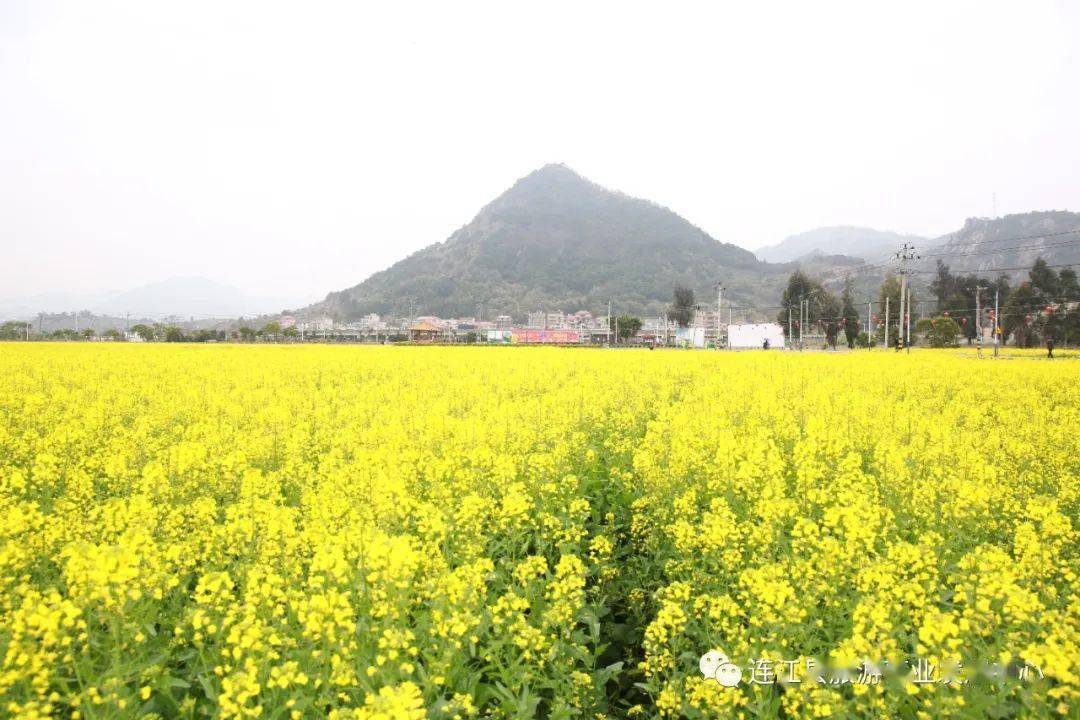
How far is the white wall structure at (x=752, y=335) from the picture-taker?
82.8 meters

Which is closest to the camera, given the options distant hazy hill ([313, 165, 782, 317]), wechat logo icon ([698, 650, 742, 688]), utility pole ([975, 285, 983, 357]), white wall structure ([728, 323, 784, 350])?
wechat logo icon ([698, 650, 742, 688])

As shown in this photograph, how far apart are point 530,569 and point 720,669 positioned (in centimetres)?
139

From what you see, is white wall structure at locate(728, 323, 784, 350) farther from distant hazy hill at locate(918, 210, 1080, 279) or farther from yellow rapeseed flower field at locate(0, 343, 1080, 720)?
distant hazy hill at locate(918, 210, 1080, 279)

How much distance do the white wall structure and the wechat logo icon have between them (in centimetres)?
8256

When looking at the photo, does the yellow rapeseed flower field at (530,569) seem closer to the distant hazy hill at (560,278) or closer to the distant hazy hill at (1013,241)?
the distant hazy hill at (560,278)

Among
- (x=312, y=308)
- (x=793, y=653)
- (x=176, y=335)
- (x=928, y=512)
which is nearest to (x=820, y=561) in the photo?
(x=793, y=653)

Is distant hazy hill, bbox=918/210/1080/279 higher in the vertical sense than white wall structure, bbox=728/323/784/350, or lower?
higher

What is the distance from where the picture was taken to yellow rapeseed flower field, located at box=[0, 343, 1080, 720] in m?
2.86

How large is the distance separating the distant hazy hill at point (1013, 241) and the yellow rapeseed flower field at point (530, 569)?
173m

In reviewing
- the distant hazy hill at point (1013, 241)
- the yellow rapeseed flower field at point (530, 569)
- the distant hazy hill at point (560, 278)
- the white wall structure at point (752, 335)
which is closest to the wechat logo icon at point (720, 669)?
the yellow rapeseed flower field at point (530, 569)

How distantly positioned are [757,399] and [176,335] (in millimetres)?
84313

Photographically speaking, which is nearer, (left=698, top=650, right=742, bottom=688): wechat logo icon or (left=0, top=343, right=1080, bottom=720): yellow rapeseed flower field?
(left=0, top=343, right=1080, bottom=720): yellow rapeseed flower field

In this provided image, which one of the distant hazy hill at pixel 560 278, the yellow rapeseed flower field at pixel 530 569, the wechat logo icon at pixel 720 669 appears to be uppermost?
the distant hazy hill at pixel 560 278

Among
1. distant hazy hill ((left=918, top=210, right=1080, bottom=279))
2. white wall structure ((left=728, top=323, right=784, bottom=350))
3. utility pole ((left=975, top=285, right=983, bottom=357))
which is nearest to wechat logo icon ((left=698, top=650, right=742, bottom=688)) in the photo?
utility pole ((left=975, top=285, right=983, bottom=357))
